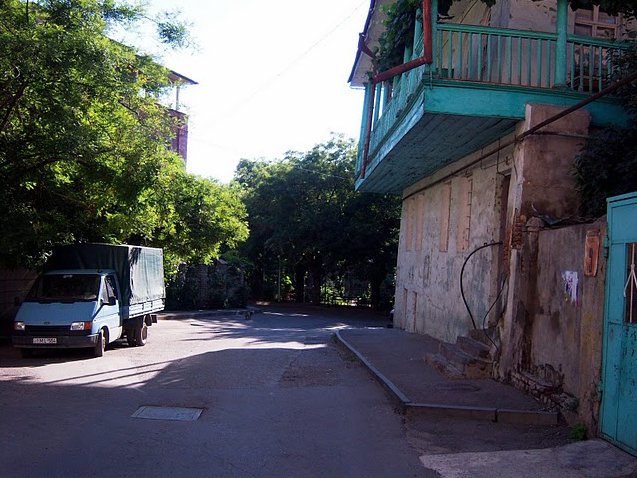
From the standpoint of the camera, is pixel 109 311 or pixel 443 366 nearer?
pixel 443 366

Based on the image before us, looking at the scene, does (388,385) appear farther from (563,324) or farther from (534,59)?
(534,59)

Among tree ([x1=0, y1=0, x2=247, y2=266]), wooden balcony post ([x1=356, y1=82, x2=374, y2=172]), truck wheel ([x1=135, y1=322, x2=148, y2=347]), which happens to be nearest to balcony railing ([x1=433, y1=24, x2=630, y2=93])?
tree ([x1=0, y1=0, x2=247, y2=266])

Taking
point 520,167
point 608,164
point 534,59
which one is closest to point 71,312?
point 520,167

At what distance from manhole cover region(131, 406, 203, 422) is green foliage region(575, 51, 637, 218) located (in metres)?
6.41

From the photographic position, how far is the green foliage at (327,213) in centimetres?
3444

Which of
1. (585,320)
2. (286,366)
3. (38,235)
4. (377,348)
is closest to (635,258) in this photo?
(585,320)

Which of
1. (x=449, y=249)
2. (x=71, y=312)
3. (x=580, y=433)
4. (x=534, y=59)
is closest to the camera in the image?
(x=580, y=433)

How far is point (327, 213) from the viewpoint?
34844mm

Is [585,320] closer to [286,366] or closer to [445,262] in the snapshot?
[286,366]

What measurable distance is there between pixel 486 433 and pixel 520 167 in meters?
4.43

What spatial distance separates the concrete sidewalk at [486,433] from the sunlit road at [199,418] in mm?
327

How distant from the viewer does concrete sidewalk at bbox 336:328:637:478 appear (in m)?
5.74

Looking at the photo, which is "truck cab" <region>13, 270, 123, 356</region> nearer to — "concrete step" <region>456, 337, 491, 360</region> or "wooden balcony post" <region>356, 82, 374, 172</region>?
"concrete step" <region>456, 337, 491, 360</region>

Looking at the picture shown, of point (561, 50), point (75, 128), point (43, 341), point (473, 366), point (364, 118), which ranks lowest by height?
point (43, 341)
